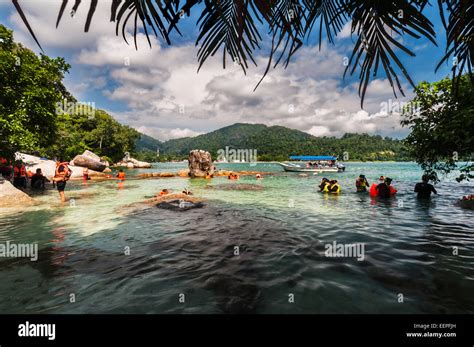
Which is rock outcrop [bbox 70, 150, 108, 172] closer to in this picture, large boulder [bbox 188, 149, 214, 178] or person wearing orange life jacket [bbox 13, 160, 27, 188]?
large boulder [bbox 188, 149, 214, 178]

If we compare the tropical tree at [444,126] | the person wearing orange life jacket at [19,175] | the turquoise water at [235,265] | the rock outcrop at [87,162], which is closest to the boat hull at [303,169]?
the rock outcrop at [87,162]

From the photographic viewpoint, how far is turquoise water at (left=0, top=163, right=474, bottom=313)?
3.74 metres

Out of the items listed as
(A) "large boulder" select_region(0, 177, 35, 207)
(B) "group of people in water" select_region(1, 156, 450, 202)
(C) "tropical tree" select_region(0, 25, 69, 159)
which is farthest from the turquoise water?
(C) "tropical tree" select_region(0, 25, 69, 159)

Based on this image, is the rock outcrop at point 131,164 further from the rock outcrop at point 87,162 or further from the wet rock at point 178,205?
the wet rock at point 178,205

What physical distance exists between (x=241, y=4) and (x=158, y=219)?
8898 millimetres

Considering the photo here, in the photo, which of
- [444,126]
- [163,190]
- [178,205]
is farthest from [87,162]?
[444,126]

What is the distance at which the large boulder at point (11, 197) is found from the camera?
37.3 feet

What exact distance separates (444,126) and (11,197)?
776 inches

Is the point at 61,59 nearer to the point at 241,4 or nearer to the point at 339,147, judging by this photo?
the point at 241,4

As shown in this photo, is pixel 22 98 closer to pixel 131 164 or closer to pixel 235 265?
pixel 235 265

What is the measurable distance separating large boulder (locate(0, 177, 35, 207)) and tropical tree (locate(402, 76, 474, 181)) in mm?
Answer: 18781

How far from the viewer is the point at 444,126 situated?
358 inches
